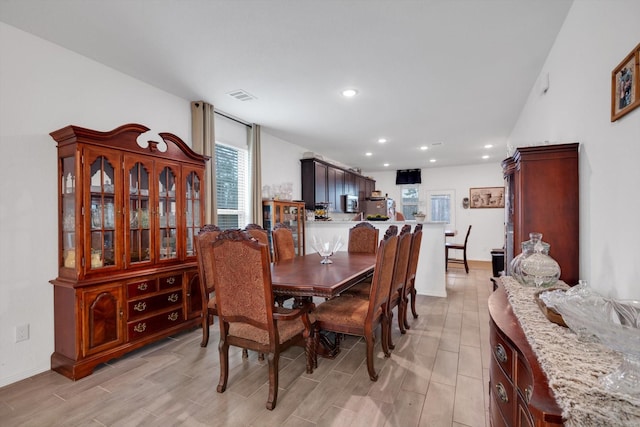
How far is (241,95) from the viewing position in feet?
11.5

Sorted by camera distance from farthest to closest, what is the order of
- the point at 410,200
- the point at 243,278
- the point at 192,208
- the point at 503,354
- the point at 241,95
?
the point at 410,200, the point at 241,95, the point at 192,208, the point at 243,278, the point at 503,354

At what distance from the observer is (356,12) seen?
209cm

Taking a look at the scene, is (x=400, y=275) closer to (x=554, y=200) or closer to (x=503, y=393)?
(x=554, y=200)

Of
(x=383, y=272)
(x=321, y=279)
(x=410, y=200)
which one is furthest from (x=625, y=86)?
(x=410, y=200)

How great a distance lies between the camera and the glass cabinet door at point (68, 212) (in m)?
2.46

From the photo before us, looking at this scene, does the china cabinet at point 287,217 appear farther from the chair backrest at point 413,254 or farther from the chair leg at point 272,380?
the chair leg at point 272,380

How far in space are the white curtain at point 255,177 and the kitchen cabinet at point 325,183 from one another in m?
1.55

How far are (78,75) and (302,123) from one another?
270 cm

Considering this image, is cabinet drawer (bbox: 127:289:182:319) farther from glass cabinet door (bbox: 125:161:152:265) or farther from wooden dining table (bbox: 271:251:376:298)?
wooden dining table (bbox: 271:251:376:298)

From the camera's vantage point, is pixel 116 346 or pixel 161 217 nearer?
pixel 116 346

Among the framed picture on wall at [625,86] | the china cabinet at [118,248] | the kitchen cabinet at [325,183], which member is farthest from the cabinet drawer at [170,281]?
the framed picture on wall at [625,86]

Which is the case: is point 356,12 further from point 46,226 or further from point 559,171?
point 46,226

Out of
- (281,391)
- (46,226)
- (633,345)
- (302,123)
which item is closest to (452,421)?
(281,391)

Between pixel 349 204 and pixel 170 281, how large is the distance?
201 inches
